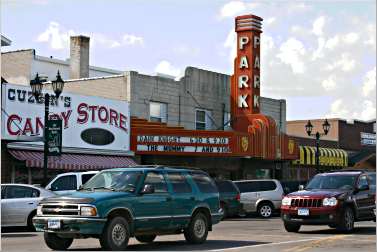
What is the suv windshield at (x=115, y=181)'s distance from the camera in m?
→ 15.1

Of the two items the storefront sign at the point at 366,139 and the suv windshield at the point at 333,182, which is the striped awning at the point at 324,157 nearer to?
the storefront sign at the point at 366,139

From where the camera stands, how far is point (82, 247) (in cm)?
1578

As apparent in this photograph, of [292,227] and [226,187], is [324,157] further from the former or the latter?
[292,227]

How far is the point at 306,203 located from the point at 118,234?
23.0 ft

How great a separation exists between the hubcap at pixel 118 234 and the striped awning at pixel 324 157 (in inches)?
1264

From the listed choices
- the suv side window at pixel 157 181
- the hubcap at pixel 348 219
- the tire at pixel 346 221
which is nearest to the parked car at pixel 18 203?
the suv side window at pixel 157 181

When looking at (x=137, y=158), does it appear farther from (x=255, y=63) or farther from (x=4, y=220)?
(x=4, y=220)

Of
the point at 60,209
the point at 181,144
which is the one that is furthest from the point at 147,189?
the point at 181,144

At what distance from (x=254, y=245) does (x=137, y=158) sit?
1996 centimetres

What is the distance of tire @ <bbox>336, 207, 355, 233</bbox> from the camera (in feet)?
64.7

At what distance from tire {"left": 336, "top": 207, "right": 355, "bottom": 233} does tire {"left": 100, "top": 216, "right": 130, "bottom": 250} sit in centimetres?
731

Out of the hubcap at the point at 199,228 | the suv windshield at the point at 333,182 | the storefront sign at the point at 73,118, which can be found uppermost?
the storefront sign at the point at 73,118

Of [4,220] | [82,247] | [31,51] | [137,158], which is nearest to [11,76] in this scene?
[31,51]

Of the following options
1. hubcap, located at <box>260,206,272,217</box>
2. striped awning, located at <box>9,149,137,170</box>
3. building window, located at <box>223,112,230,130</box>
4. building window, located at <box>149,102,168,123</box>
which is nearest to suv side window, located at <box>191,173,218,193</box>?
striped awning, located at <box>9,149,137,170</box>
